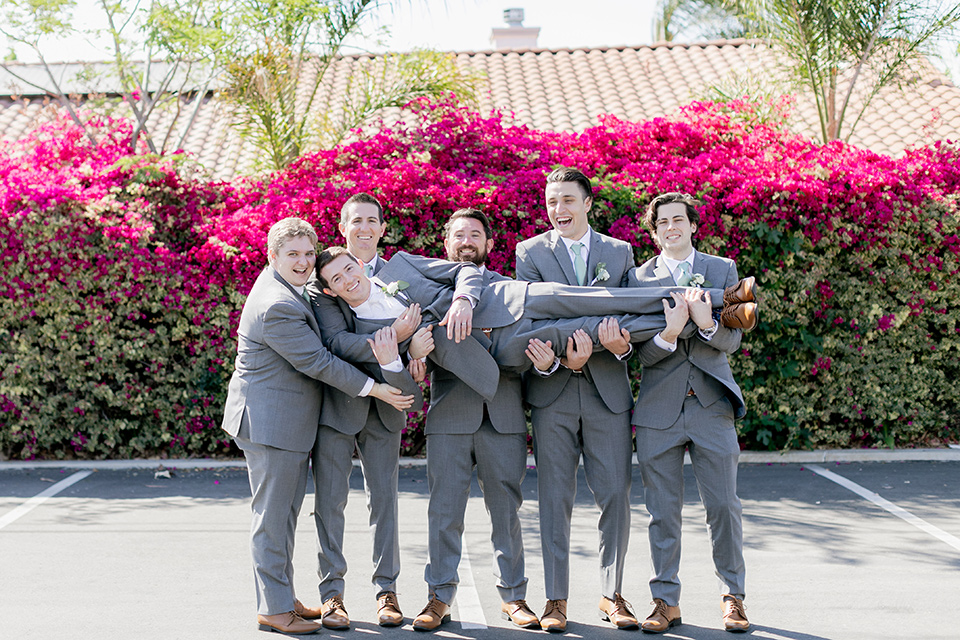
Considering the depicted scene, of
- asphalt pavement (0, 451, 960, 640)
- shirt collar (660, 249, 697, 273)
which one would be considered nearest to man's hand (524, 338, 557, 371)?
shirt collar (660, 249, 697, 273)

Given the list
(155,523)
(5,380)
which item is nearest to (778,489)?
(155,523)

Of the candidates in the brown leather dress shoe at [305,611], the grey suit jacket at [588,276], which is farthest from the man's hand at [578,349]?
the brown leather dress shoe at [305,611]

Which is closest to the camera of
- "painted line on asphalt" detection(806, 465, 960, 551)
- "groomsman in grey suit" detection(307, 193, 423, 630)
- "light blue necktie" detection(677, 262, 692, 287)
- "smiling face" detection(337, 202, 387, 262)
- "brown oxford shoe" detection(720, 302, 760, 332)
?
"brown oxford shoe" detection(720, 302, 760, 332)

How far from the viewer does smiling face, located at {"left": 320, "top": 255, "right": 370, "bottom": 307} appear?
419cm

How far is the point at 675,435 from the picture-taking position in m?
4.20

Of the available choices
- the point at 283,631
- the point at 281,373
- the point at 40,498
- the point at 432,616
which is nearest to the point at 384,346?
the point at 281,373

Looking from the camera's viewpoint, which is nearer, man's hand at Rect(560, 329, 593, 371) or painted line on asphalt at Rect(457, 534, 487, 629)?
man's hand at Rect(560, 329, 593, 371)

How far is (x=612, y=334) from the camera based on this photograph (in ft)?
13.4

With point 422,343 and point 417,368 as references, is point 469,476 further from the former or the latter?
point 422,343

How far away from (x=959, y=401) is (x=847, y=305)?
1.50 m

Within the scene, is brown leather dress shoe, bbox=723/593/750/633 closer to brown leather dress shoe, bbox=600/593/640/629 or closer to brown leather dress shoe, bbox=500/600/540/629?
brown leather dress shoe, bbox=600/593/640/629

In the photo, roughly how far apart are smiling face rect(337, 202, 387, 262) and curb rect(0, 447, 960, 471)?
327 cm

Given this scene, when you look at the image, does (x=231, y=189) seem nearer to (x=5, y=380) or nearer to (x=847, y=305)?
(x=5, y=380)

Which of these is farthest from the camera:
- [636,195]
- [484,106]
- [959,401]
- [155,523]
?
[484,106]
